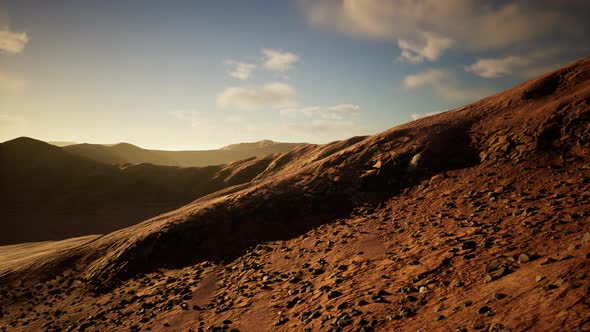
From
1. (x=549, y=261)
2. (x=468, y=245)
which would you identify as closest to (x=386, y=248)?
(x=468, y=245)

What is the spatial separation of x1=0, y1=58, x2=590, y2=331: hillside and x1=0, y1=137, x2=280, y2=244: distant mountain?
31.3m

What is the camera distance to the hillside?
6434mm

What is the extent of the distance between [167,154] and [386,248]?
15551 centimetres

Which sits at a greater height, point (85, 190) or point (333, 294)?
point (85, 190)

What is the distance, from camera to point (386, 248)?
10930 millimetres

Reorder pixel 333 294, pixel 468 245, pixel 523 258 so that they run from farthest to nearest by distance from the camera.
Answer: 1. pixel 333 294
2. pixel 468 245
3. pixel 523 258

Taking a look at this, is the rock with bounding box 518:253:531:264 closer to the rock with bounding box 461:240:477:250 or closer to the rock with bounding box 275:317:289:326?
the rock with bounding box 461:240:477:250

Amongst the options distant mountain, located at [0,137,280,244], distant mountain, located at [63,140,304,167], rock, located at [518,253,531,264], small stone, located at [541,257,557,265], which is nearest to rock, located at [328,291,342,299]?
rock, located at [518,253,531,264]

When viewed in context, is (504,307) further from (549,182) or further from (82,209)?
(82,209)

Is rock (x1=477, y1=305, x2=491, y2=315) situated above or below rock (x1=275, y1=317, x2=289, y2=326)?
above

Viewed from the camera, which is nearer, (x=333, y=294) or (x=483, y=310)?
→ (x=483, y=310)

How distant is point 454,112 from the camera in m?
23.8

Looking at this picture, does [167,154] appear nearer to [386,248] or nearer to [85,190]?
[85,190]

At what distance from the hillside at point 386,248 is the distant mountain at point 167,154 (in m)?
118
